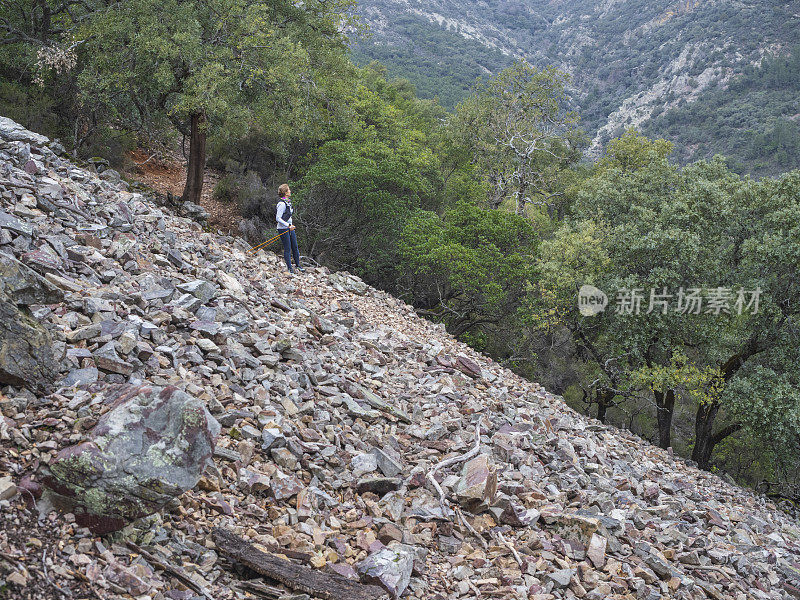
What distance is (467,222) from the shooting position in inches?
817

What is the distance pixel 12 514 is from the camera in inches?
138

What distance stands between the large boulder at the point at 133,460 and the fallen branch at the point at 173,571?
0.23m

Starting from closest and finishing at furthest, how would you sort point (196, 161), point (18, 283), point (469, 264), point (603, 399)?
1. point (18, 283)
2. point (196, 161)
3. point (469, 264)
4. point (603, 399)

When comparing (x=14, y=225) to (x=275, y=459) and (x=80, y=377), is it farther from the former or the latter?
(x=275, y=459)

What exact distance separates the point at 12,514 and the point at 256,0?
58.5 feet

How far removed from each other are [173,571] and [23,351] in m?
2.30

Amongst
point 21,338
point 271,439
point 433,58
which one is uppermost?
point 433,58

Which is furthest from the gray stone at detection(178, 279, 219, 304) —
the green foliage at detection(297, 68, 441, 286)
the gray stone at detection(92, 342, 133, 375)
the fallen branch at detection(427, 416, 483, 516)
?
the green foliage at detection(297, 68, 441, 286)

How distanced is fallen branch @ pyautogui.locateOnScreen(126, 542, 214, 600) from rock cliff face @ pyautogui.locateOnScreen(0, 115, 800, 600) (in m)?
0.03

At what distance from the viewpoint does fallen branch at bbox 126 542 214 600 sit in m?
3.90

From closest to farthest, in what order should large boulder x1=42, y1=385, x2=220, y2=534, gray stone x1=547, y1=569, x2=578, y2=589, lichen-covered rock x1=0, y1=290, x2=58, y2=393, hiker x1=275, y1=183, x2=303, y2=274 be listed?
large boulder x1=42, y1=385, x2=220, y2=534
lichen-covered rock x1=0, y1=290, x2=58, y2=393
gray stone x1=547, y1=569, x2=578, y2=589
hiker x1=275, y1=183, x2=303, y2=274

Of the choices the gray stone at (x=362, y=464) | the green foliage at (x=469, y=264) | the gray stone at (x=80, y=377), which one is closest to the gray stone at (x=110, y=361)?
the gray stone at (x=80, y=377)

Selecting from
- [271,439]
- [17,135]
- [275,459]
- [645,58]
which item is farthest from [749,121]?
[275,459]

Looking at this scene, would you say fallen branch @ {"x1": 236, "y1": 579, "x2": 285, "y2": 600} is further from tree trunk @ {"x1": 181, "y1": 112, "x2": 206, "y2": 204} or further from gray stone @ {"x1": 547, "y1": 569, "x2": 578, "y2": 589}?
tree trunk @ {"x1": 181, "y1": 112, "x2": 206, "y2": 204}
